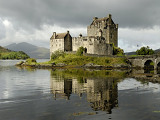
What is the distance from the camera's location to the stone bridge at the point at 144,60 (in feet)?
243

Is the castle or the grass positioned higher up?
the castle

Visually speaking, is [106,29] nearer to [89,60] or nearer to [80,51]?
[80,51]

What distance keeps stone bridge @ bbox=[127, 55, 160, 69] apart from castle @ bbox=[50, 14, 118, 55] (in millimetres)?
10508

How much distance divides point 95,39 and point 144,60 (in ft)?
71.6

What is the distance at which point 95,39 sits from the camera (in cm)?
8294

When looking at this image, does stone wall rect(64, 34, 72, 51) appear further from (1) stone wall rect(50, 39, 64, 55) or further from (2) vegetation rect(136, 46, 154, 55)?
(2) vegetation rect(136, 46, 154, 55)

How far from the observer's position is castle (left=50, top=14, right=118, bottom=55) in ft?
275

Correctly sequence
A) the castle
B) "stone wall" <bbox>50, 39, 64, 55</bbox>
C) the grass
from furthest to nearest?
1. "stone wall" <bbox>50, 39, 64, 55</bbox>
2. the castle
3. the grass

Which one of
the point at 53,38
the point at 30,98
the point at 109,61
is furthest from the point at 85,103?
the point at 53,38

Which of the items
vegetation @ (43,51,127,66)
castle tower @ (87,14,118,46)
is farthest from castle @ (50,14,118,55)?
vegetation @ (43,51,127,66)

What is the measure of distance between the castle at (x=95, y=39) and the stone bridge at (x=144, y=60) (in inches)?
414

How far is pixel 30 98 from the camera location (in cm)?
2288

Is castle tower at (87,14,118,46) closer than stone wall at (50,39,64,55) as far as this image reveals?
Yes

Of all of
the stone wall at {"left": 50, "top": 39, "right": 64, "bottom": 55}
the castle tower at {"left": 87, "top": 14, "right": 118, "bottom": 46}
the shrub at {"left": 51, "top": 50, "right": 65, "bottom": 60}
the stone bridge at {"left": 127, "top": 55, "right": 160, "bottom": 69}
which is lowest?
the stone bridge at {"left": 127, "top": 55, "right": 160, "bottom": 69}
